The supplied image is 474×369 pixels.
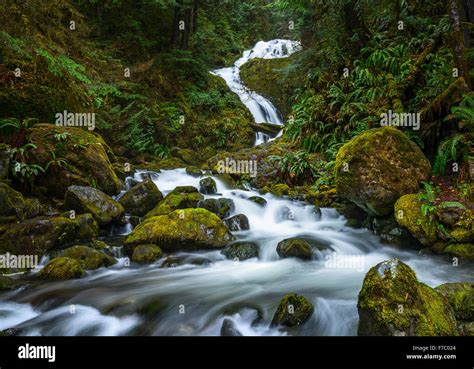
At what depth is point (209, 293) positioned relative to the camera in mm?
6129

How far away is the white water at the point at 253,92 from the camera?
19203mm

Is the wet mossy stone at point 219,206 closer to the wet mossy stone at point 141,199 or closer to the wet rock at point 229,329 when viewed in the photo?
the wet mossy stone at point 141,199

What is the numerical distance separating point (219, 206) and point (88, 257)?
148 inches

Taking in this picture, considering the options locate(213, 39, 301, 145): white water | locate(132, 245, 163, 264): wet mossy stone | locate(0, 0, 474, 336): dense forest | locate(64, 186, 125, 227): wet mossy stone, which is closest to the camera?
locate(0, 0, 474, 336): dense forest

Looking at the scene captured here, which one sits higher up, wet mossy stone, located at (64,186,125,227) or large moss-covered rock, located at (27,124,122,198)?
large moss-covered rock, located at (27,124,122,198)

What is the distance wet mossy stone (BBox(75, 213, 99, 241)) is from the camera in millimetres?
7555

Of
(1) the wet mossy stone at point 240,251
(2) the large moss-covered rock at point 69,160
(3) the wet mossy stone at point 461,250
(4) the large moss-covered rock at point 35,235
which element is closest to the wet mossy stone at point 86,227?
(4) the large moss-covered rock at point 35,235

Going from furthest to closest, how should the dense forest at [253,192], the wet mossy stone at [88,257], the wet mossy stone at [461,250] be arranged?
the wet mossy stone at [88,257] < the wet mossy stone at [461,250] < the dense forest at [253,192]

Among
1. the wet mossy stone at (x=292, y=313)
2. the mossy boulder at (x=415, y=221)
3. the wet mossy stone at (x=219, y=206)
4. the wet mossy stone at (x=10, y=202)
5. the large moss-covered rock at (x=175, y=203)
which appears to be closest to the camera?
the wet mossy stone at (x=292, y=313)

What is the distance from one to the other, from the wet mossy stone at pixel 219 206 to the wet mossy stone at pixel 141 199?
118cm

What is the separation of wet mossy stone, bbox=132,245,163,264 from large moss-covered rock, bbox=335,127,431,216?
427 cm

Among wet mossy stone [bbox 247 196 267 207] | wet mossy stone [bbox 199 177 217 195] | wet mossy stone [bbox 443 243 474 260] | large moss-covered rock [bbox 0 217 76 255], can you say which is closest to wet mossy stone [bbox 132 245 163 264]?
large moss-covered rock [bbox 0 217 76 255]

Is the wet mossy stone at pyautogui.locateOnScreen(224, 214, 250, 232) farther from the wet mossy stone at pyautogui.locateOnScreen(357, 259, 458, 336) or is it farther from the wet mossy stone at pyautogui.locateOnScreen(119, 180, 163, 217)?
the wet mossy stone at pyautogui.locateOnScreen(357, 259, 458, 336)

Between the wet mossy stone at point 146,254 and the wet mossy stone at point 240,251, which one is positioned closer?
the wet mossy stone at point 146,254
